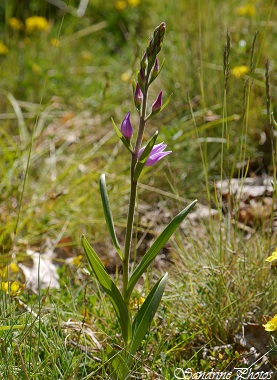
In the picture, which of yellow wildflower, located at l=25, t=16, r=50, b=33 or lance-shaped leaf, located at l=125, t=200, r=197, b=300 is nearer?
lance-shaped leaf, located at l=125, t=200, r=197, b=300

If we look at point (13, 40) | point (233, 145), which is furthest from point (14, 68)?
point (233, 145)

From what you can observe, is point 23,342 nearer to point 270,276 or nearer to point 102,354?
point 102,354

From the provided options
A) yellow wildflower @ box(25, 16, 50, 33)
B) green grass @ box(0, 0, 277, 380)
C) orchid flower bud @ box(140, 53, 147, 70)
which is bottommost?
green grass @ box(0, 0, 277, 380)

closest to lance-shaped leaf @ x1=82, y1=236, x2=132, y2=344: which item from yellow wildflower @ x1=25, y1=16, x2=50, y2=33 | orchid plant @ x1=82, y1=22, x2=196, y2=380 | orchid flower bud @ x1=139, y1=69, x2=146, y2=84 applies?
orchid plant @ x1=82, y1=22, x2=196, y2=380

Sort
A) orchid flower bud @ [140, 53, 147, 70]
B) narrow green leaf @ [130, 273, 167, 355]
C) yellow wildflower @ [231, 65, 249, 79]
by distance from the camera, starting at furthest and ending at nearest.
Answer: yellow wildflower @ [231, 65, 249, 79], narrow green leaf @ [130, 273, 167, 355], orchid flower bud @ [140, 53, 147, 70]

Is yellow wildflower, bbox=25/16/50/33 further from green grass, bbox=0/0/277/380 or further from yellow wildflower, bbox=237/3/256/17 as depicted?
yellow wildflower, bbox=237/3/256/17

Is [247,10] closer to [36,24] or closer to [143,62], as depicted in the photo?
[36,24]

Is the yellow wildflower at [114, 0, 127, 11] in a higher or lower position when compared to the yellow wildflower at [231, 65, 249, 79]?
higher

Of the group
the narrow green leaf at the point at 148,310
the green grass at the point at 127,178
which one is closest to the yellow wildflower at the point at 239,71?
the green grass at the point at 127,178

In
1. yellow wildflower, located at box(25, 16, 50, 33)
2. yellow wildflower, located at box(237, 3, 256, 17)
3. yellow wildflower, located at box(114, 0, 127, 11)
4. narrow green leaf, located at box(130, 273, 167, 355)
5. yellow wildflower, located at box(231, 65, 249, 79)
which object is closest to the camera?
narrow green leaf, located at box(130, 273, 167, 355)
